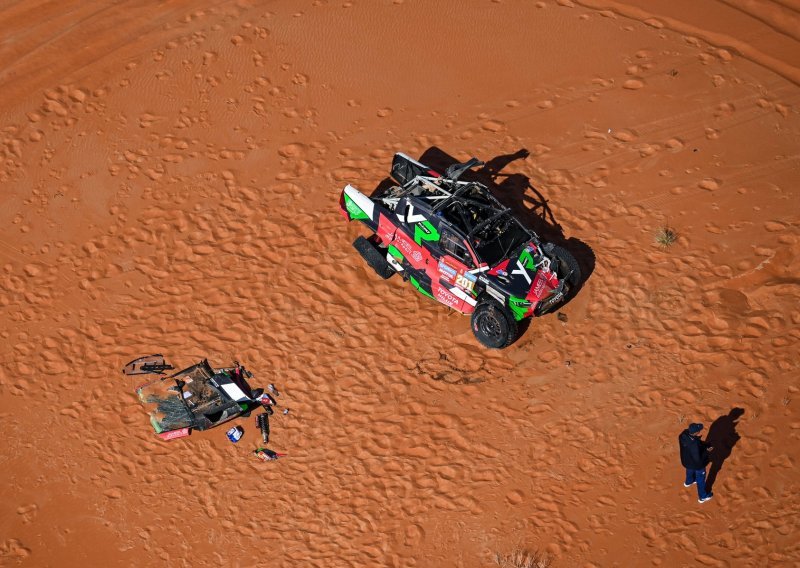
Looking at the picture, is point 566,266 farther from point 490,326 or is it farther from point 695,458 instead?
point 695,458

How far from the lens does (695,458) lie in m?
12.1

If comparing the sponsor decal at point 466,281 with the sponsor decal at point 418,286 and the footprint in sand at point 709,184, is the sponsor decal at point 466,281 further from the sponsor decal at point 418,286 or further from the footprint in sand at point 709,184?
the footprint in sand at point 709,184

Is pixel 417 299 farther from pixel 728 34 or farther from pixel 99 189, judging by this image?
pixel 728 34

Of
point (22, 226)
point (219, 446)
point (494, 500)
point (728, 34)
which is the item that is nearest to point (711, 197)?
point (728, 34)

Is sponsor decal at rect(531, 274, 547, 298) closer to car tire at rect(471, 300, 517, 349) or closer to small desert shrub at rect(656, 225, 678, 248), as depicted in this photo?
car tire at rect(471, 300, 517, 349)

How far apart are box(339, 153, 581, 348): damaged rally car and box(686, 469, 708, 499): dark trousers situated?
333cm

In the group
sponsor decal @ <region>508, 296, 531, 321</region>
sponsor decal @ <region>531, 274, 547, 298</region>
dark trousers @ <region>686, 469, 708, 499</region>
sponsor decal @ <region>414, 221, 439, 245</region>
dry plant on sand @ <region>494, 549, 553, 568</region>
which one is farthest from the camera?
sponsor decal @ <region>414, 221, 439, 245</region>

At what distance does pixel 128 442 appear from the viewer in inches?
514

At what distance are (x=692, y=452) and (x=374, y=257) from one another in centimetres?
600

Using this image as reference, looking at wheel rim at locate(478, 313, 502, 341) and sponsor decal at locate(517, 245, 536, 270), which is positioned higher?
sponsor decal at locate(517, 245, 536, 270)

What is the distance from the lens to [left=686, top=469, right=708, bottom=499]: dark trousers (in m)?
12.2

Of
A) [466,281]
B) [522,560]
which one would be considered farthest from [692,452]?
[466,281]

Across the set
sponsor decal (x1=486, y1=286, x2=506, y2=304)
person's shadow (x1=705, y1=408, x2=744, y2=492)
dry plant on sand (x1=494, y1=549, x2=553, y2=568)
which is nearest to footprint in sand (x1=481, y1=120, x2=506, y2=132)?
sponsor decal (x1=486, y1=286, x2=506, y2=304)

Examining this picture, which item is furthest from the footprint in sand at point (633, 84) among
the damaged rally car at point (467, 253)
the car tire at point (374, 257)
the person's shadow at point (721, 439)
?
the person's shadow at point (721, 439)
